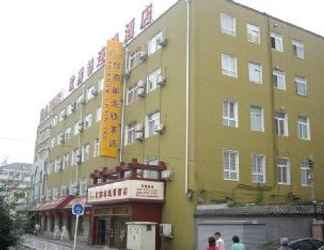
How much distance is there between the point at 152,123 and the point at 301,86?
9984mm

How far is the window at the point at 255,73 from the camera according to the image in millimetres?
27883

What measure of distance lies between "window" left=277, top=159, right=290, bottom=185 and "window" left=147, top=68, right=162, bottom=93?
858cm

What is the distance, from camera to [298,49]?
1219 inches

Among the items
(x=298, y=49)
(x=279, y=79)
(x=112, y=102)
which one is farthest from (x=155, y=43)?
(x=298, y=49)

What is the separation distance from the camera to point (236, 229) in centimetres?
2042

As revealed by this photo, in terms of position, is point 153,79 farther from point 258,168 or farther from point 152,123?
point 258,168

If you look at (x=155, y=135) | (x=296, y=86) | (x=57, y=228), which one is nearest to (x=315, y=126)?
(x=296, y=86)

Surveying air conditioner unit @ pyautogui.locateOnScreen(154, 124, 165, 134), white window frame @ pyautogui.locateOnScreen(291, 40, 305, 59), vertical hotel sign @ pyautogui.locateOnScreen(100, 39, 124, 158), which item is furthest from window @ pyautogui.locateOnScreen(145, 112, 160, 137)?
white window frame @ pyautogui.locateOnScreen(291, 40, 305, 59)

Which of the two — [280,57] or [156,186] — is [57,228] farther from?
[280,57]

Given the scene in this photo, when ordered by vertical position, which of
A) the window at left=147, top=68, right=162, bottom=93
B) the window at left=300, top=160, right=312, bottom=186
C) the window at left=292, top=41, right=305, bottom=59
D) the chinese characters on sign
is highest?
the chinese characters on sign

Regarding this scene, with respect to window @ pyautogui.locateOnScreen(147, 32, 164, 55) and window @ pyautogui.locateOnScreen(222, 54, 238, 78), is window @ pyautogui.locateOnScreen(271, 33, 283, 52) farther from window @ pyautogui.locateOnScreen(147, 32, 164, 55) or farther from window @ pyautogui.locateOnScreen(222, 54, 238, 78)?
window @ pyautogui.locateOnScreen(147, 32, 164, 55)

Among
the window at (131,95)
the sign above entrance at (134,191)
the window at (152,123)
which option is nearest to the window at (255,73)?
the window at (152,123)

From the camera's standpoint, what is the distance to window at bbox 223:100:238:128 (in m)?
26.1

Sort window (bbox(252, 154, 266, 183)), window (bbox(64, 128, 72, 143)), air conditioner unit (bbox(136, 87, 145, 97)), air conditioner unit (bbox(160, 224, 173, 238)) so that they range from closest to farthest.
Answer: air conditioner unit (bbox(160, 224, 173, 238))
window (bbox(252, 154, 266, 183))
air conditioner unit (bbox(136, 87, 145, 97))
window (bbox(64, 128, 72, 143))
